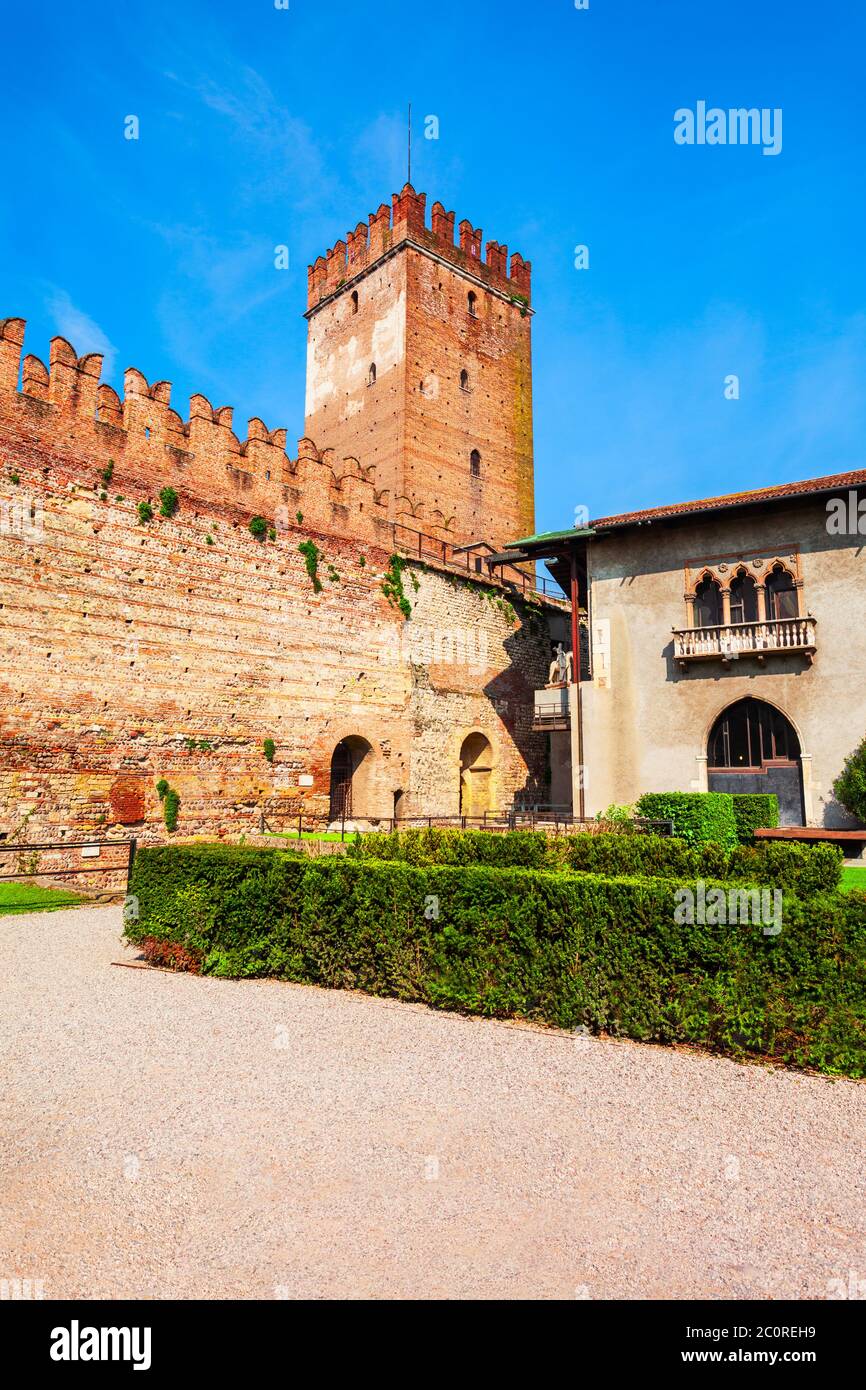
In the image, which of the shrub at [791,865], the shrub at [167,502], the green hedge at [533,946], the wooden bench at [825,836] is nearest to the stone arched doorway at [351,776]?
the shrub at [167,502]

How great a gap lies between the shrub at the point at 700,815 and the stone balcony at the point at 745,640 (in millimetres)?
3743

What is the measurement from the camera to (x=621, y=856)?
10.7 meters

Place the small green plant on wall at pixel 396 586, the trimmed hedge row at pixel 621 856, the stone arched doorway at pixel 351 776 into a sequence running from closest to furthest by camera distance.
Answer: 1. the trimmed hedge row at pixel 621 856
2. the stone arched doorway at pixel 351 776
3. the small green plant on wall at pixel 396 586

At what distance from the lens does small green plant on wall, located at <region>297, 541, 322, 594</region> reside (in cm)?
2247

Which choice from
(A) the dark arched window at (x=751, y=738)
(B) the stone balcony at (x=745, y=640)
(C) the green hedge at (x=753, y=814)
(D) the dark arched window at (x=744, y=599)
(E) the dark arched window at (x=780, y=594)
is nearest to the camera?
(C) the green hedge at (x=753, y=814)

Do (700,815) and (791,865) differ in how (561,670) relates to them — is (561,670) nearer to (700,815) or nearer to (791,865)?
(700,815)

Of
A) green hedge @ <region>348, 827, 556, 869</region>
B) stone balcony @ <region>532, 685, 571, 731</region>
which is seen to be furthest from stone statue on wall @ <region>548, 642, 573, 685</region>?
green hedge @ <region>348, 827, 556, 869</region>

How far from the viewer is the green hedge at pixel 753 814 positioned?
59.4ft

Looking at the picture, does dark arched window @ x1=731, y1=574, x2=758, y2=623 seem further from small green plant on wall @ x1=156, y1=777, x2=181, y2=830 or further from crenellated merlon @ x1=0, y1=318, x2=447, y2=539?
small green plant on wall @ x1=156, y1=777, x2=181, y2=830

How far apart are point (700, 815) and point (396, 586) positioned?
11.8 meters

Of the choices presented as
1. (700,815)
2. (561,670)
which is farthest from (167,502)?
(700,815)

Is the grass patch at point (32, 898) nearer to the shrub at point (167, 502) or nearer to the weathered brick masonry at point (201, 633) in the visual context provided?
the weathered brick masonry at point (201, 633)

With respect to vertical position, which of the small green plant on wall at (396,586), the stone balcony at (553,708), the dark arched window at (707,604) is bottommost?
the stone balcony at (553,708)
